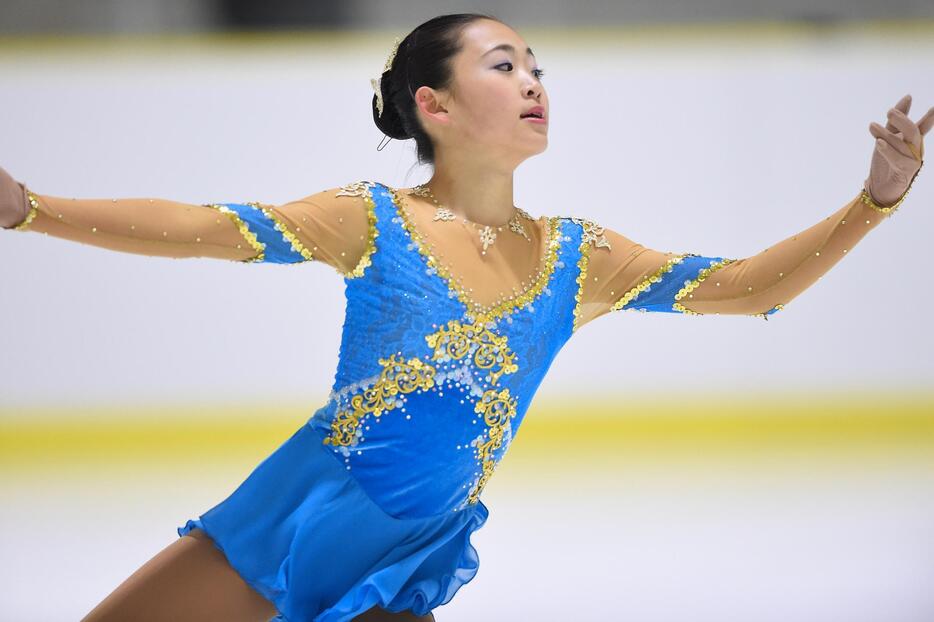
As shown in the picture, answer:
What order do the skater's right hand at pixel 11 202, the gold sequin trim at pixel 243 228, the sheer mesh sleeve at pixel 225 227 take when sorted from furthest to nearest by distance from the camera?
the gold sequin trim at pixel 243 228, the sheer mesh sleeve at pixel 225 227, the skater's right hand at pixel 11 202

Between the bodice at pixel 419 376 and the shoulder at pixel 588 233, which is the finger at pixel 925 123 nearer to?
the shoulder at pixel 588 233

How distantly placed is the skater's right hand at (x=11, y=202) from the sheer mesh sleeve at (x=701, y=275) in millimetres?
1181

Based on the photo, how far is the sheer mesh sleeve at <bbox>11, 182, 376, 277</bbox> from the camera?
205 cm

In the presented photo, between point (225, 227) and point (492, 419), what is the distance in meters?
0.68

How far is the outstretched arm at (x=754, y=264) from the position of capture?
2293 millimetres

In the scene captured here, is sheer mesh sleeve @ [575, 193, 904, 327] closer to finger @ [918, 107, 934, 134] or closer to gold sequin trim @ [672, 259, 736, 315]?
gold sequin trim @ [672, 259, 736, 315]

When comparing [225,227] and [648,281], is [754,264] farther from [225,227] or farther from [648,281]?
[225,227]

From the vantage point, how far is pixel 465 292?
7.84ft

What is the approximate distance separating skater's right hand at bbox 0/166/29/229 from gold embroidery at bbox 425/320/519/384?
813mm

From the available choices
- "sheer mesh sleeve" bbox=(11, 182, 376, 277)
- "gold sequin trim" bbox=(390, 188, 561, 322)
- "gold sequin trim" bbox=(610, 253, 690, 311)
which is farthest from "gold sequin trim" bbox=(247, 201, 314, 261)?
"gold sequin trim" bbox=(610, 253, 690, 311)

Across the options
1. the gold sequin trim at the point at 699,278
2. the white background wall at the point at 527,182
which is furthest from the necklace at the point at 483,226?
the white background wall at the point at 527,182

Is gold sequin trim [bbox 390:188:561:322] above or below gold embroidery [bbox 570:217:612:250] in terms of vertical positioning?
below

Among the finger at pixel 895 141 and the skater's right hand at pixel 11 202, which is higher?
the finger at pixel 895 141

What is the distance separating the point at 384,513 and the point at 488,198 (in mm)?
729
